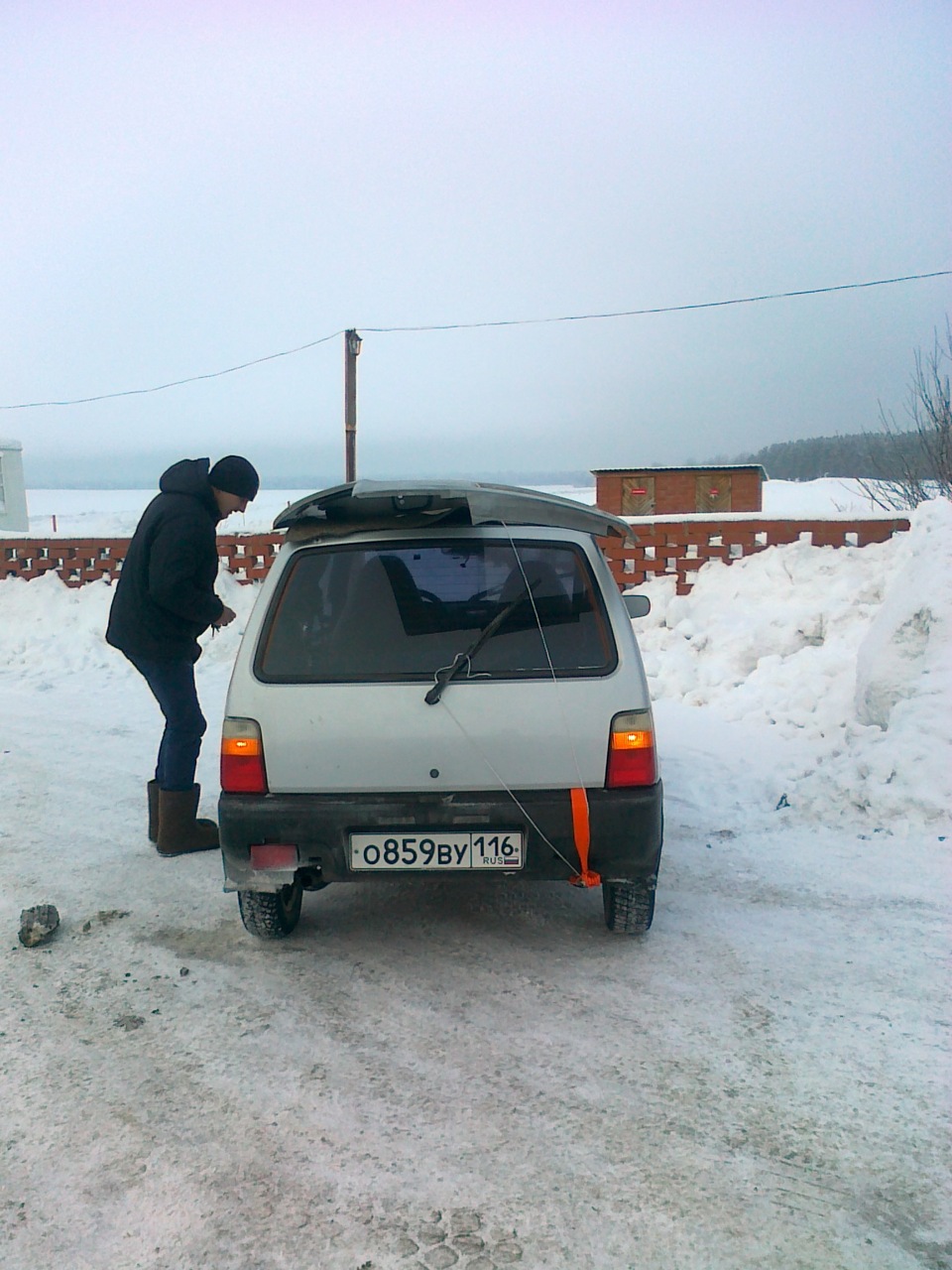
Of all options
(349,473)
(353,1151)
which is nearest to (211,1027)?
(353,1151)

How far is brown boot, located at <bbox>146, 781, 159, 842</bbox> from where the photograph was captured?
4.66 m

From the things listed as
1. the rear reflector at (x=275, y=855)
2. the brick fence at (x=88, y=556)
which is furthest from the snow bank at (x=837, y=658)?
the brick fence at (x=88, y=556)

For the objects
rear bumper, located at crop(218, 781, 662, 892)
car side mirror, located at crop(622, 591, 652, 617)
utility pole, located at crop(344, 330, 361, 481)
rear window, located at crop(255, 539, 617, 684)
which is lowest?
rear bumper, located at crop(218, 781, 662, 892)

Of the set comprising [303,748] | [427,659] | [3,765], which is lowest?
[3,765]

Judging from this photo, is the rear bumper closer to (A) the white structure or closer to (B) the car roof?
(B) the car roof

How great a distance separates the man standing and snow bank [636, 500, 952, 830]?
324 centimetres

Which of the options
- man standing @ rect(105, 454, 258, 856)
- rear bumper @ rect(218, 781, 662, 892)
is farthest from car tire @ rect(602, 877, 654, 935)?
man standing @ rect(105, 454, 258, 856)

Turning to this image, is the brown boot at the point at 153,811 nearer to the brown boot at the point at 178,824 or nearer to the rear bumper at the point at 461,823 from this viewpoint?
the brown boot at the point at 178,824

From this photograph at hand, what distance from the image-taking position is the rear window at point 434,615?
3078 mm

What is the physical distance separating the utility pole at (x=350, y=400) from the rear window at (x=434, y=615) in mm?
15267

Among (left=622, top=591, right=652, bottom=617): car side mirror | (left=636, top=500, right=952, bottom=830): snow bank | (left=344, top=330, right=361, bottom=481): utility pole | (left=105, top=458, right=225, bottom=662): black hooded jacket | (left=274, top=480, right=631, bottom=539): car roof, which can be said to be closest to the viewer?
(left=274, top=480, right=631, bottom=539): car roof

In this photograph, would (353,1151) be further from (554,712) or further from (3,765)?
(3,765)

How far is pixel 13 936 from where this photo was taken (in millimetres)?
3568

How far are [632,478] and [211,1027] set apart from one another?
76.4 feet
